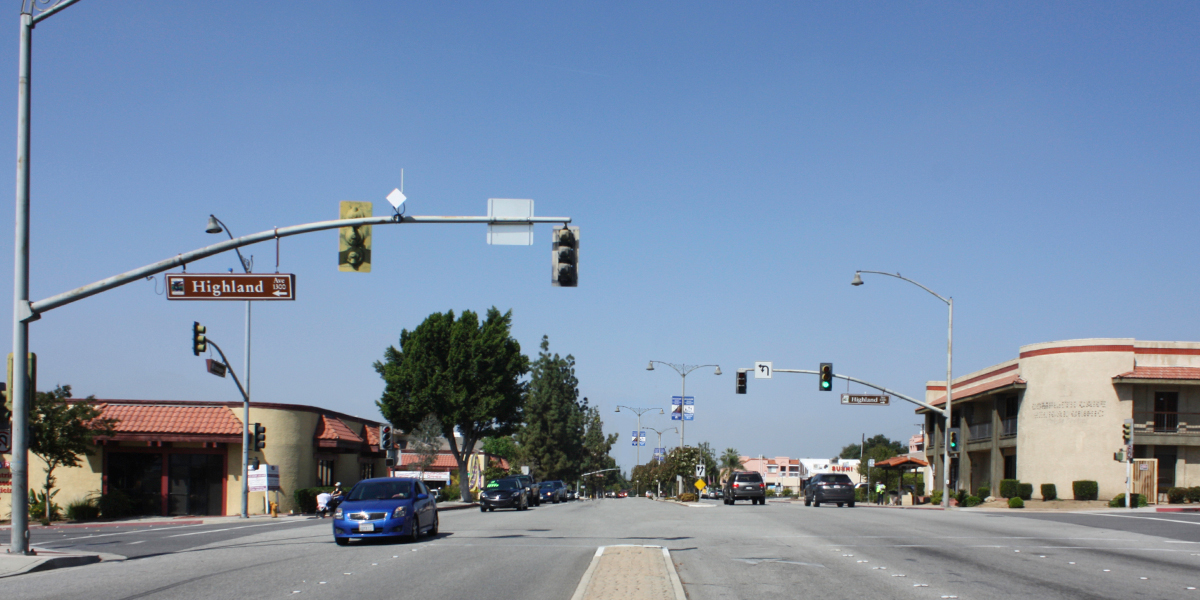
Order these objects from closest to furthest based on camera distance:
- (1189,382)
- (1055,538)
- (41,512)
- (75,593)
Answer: (75,593), (1055,538), (41,512), (1189,382)

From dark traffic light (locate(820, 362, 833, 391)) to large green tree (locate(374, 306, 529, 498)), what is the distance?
64.9 feet

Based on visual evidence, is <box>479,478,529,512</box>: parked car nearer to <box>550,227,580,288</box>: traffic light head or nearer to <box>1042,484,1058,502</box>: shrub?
<box>1042,484,1058,502</box>: shrub

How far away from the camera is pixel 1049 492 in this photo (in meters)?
44.5

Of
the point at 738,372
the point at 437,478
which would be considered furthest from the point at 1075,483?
the point at 437,478

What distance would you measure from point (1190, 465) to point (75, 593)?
46.2 meters

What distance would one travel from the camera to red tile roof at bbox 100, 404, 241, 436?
3981 centimetres

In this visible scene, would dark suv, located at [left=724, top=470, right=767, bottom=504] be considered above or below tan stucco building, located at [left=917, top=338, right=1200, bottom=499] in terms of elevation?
below

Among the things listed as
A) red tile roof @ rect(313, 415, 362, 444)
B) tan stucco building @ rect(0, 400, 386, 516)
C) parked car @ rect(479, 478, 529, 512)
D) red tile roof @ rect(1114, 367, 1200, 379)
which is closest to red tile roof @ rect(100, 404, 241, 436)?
tan stucco building @ rect(0, 400, 386, 516)

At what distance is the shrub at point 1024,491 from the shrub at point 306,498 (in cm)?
3208

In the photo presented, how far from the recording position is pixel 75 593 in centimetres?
1211

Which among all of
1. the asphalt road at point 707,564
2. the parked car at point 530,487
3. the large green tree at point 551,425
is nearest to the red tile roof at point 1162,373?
the asphalt road at point 707,564

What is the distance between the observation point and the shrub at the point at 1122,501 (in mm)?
39594

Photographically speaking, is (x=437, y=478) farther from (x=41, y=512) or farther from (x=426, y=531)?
(x=426, y=531)

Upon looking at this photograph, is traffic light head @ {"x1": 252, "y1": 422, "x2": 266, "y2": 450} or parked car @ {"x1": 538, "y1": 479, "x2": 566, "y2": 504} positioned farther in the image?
parked car @ {"x1": 538, "y1": 479, "x2": 566, "y2": 504}
